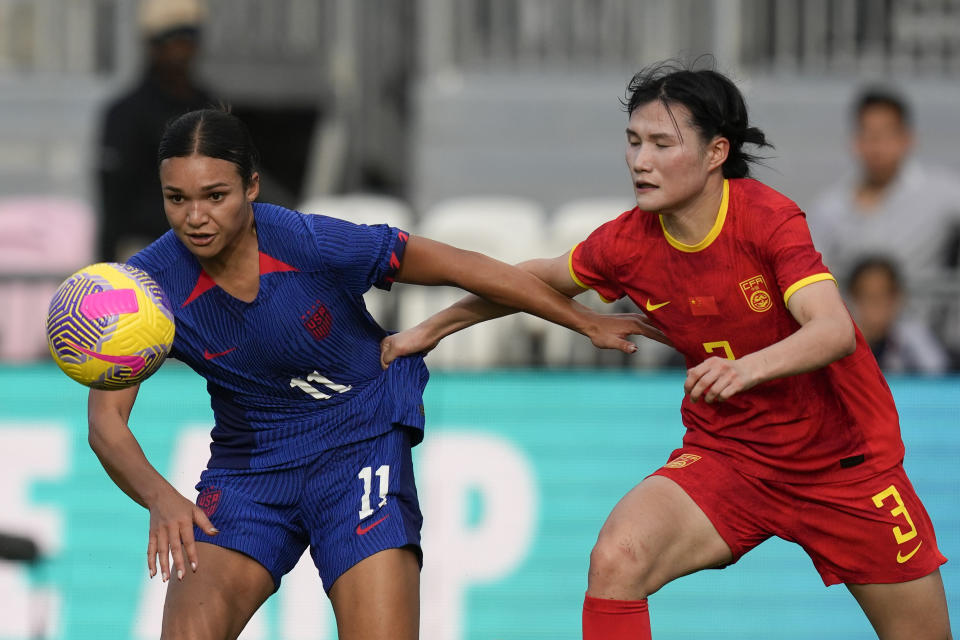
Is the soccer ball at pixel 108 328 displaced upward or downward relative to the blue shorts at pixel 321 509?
upward

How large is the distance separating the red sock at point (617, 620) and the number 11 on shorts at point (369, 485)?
2.29 feet

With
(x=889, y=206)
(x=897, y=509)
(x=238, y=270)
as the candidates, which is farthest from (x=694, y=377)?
(x=889, y=206)

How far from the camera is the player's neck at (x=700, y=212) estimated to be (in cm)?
400

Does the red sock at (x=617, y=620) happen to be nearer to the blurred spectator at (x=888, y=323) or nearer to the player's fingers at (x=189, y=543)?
the player's fingers at (x=189, y=543)

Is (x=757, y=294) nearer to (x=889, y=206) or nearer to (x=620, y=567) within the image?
(x=620, y=567)

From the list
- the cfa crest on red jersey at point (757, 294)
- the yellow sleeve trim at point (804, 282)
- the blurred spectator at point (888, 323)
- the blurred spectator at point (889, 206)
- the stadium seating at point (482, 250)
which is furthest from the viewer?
the blurred spectator at point (889, 206)

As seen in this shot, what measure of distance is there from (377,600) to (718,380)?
122 cm

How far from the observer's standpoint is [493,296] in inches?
166

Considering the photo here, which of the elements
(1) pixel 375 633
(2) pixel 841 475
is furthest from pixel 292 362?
(2) pixel 841 475

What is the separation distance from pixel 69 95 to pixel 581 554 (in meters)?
5.70

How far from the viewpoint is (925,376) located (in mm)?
6727

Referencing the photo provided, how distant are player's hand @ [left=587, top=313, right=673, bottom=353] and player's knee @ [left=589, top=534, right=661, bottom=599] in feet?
2.25

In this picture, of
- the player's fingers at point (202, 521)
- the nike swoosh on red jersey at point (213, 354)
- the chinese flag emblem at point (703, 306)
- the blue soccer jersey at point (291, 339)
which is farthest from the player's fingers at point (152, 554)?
the chinese flag emblem at point (703, 306)

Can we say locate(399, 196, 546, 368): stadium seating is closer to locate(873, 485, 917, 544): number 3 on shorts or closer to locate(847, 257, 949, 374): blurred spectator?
locate(847, 257, 949, 374): blurred spectator
